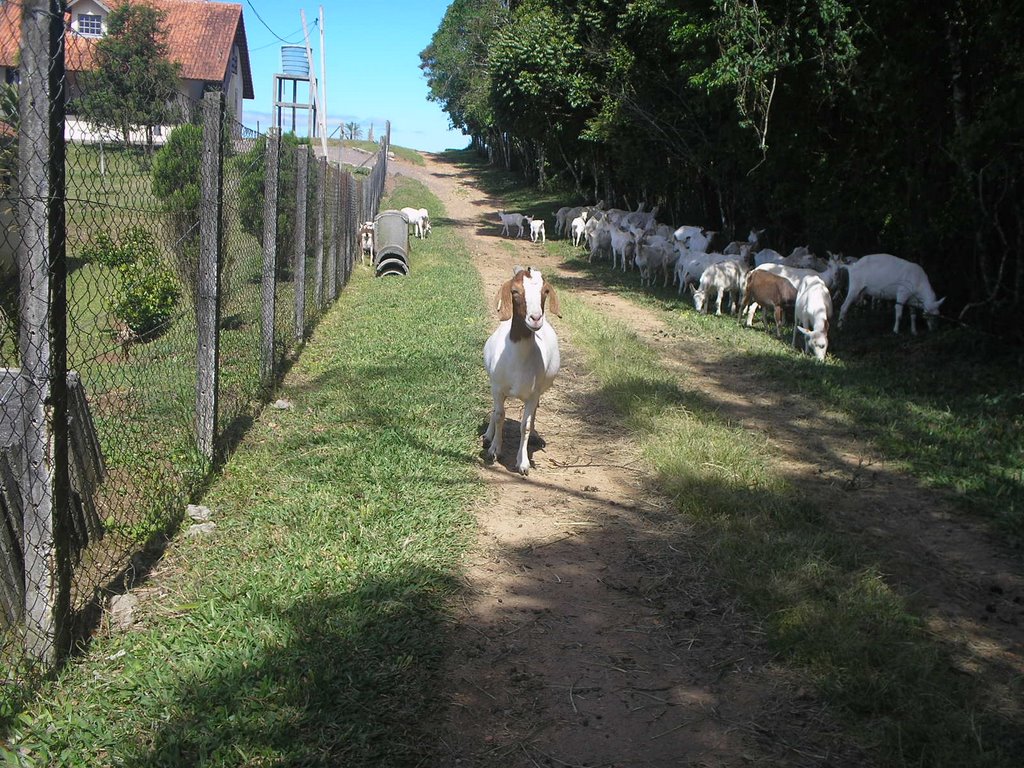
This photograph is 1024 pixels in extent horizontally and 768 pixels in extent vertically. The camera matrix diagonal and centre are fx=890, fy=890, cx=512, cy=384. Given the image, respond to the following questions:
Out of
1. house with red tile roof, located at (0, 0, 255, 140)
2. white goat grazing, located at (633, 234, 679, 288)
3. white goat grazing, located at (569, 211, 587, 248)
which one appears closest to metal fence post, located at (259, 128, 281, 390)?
house with red tile roof, located at (0, 0, 255, 140)

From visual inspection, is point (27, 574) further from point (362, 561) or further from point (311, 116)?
point (311, 116)

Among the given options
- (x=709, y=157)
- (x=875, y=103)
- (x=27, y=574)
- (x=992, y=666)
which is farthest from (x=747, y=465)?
(x=709, y=157)

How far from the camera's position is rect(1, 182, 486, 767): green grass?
10.8ft

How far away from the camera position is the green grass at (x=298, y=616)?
328 cm

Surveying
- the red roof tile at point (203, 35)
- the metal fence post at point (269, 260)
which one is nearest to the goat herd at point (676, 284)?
the metal fence post at point (269, 260)

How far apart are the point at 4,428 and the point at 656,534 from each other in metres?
3.64

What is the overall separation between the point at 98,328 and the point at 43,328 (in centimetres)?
205

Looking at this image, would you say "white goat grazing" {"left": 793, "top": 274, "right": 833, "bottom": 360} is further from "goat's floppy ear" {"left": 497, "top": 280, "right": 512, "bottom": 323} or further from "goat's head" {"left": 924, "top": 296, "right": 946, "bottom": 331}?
"goat's floppy ear" {"left": 497, "top": 280, "right": 512, "bottom": 323}

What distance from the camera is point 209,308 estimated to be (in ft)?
19.5

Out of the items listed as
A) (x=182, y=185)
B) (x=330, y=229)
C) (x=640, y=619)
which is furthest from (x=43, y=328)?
(x=330, y=229)

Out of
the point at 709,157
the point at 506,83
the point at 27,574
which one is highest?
the point at 506,83

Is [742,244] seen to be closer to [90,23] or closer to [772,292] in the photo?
[772,292]

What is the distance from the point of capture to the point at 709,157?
20.7 m

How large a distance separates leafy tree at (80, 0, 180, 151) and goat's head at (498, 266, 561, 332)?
7.70 ft
